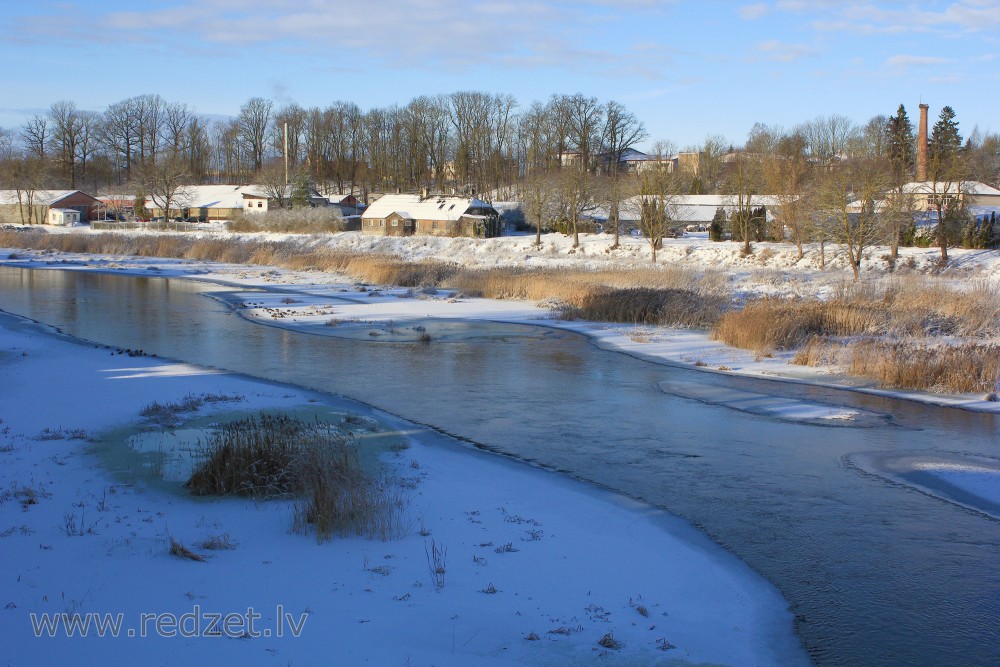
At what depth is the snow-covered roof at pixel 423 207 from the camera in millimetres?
67375

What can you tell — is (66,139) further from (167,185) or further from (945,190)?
(945,190)

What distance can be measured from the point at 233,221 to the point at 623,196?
119 feet

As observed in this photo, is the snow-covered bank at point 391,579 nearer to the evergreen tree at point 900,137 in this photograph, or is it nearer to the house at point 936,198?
the house at point 936,198

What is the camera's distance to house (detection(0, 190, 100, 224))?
85.9 metres

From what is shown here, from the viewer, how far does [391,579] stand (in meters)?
6.70

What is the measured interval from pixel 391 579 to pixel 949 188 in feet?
151

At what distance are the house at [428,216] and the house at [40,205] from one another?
35.7 meters

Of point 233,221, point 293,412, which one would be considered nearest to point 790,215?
point 293,412

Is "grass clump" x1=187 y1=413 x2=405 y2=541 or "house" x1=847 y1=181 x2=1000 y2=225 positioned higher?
"house" x1=847 y1=181 x2=1000 y2=225

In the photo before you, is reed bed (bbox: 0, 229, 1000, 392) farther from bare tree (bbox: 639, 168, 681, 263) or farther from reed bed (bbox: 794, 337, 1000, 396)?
bare tree (bbox: 639, 168, 681, 263)

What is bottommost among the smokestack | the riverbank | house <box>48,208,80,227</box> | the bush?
the riverbank

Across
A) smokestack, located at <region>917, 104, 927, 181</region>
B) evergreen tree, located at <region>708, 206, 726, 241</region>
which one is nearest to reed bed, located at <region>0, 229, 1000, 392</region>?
evergreen tree, located at <region>708, 206, 726, 241</region>

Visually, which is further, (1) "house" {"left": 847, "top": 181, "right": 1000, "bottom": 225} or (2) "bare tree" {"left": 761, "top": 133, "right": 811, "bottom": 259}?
(2) "bare tree" {"left": 761, "top": 133, "right": 811, "bottom": 259}
